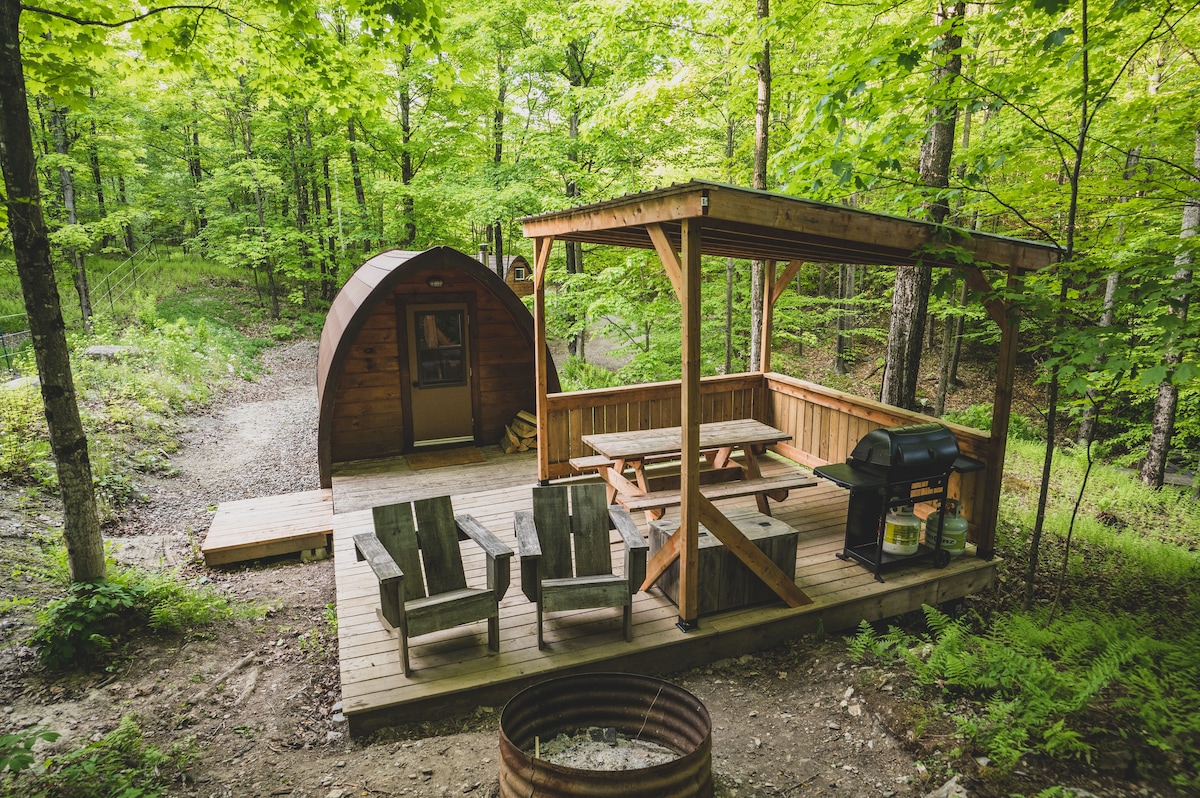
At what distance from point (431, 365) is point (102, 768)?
581cm

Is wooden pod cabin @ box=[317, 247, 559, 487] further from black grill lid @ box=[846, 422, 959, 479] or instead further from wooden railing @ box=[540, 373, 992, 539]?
black grill lid @ box=[846, 422, 959, 479]

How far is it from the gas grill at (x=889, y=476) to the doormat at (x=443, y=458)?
4709 mm

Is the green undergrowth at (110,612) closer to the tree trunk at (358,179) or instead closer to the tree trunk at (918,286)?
the tree trunk at (918,286)

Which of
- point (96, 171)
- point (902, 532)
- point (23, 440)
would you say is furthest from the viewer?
point (96, 171)

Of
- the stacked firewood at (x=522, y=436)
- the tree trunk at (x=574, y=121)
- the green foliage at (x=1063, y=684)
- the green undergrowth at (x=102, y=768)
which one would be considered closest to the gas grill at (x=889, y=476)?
the green foliage at (x=1063, y=684)

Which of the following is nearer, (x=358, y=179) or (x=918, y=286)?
(x=918, y=286)

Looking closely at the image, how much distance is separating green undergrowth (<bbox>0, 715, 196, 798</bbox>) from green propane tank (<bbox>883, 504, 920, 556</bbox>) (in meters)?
4.95

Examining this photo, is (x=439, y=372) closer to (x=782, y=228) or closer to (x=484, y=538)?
(x=484, y=538)

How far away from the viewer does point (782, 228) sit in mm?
3979

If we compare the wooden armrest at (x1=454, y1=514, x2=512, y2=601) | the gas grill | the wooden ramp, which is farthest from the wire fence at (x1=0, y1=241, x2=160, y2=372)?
the gas grill

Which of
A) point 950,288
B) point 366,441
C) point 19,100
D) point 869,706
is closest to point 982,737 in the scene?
point 869,706

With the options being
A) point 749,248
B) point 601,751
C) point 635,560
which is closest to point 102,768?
point 601,751

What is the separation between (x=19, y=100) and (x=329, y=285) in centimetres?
1787

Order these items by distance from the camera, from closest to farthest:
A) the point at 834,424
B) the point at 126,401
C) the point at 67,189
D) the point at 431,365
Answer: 1. the point at 834,424
2. the point at 431,365
3. the point at 126,401
4. the point at 67,189
